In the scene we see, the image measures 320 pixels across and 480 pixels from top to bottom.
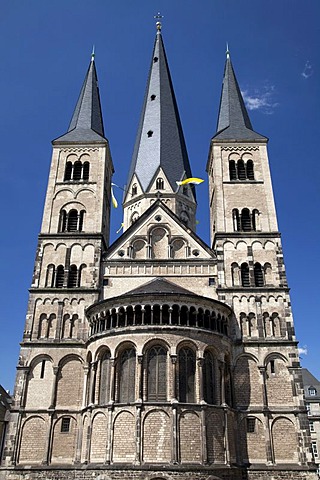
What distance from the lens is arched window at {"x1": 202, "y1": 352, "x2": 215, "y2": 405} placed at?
22.3 m

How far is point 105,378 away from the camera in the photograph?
909 inches

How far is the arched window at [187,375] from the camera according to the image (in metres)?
21.8

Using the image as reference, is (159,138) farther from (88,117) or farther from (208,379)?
(208,379)

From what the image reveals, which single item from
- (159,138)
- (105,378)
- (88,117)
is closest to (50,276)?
(105,378)

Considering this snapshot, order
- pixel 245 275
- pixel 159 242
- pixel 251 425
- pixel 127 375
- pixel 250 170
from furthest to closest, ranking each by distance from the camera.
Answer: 1. pixel 250 170
2. pixel 159 242
3. pixel 245 275
4. pixel 251 425
5. pixel 127 375

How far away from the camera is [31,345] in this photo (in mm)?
25344

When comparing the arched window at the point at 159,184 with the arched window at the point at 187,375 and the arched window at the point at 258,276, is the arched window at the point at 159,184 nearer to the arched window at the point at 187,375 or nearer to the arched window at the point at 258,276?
the arched window at the point at 258,276

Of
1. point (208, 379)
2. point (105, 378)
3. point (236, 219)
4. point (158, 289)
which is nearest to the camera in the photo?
point (208, 379)

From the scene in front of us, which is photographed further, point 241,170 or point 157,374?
point 241,170

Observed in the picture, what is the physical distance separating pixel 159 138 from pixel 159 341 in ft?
66.5

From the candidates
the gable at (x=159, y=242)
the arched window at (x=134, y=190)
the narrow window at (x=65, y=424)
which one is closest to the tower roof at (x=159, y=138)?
the arched window at (x=134, y=190)

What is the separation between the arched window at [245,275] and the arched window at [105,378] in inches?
370

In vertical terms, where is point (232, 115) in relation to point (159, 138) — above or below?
below

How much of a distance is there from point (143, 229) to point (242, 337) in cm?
930
